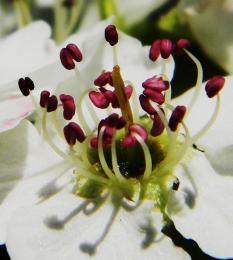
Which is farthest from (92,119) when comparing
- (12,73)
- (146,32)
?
(146,32)

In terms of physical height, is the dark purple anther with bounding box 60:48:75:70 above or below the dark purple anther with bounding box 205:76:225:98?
above

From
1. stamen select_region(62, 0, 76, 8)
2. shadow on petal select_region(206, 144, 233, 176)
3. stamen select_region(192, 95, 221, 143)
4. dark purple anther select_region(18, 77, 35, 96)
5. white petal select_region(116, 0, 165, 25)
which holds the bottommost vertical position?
white petal select_region(116, 0, 165, 25)

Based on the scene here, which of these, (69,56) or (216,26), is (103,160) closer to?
(69,56)

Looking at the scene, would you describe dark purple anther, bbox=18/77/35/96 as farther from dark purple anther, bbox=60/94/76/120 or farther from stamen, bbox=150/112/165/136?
stamen, bbox=150/112/165/136

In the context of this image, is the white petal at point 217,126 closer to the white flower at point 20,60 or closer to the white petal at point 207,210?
the white petal at point 207,210

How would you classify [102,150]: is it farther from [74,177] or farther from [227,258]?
[227,258]

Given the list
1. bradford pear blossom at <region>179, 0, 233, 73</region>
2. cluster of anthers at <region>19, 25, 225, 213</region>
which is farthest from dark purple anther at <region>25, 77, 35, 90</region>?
bradford pear blossom at <region>179, 0, 233, 73</region>

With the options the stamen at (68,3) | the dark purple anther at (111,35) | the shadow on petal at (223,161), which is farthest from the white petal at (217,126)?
the stamen at (68,3)
